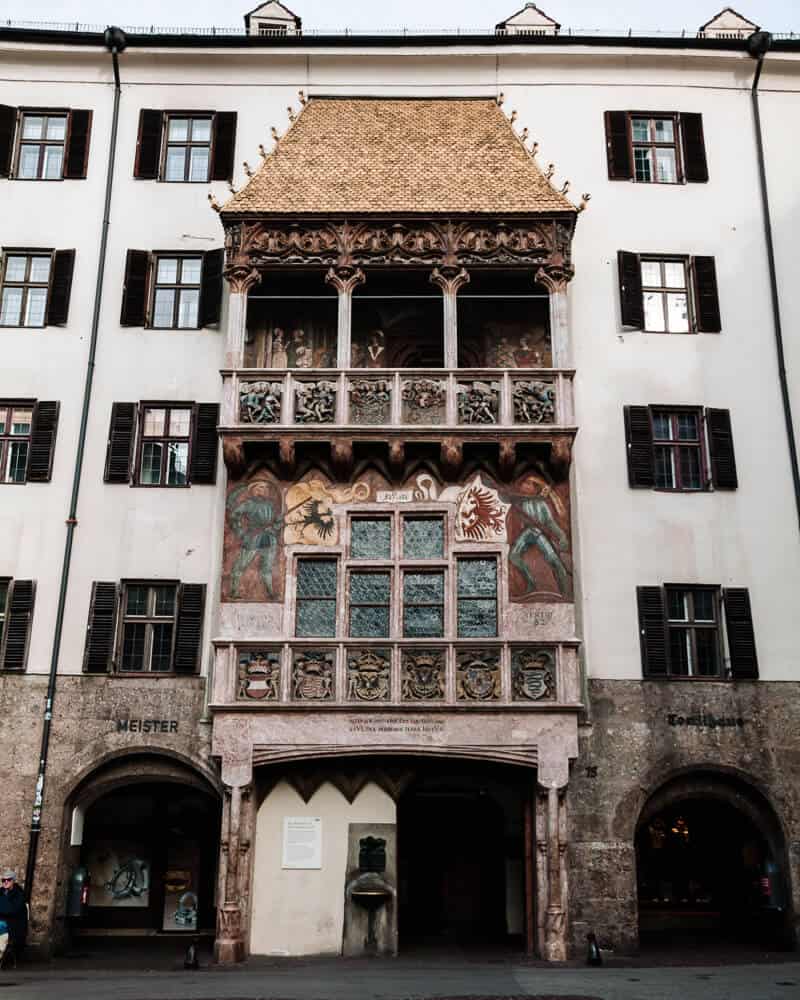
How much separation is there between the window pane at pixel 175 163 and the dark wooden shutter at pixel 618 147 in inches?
381

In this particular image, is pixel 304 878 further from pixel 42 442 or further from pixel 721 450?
pixel 721 450

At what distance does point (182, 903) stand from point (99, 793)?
3.32 m

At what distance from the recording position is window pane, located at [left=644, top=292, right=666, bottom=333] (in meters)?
23.5

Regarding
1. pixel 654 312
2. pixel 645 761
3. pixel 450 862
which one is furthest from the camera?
pixel 450 862

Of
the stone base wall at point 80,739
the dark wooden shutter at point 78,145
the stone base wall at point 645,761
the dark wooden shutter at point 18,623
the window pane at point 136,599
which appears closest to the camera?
the stone base wall at point 645,761

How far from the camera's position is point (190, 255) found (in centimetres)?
2403

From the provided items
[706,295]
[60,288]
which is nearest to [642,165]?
[706,295]

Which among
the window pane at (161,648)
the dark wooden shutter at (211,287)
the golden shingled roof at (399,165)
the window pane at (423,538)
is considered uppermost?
the golden shingled roof at (399,165)

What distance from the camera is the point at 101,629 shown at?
21297 millimetres

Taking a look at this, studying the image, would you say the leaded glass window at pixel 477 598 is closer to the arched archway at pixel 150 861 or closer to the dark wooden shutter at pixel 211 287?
the arched archway at pixel 150 861

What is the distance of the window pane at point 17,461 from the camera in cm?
2244

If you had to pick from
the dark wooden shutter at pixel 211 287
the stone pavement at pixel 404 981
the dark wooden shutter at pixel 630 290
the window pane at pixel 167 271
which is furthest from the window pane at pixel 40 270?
the stone pavement at pixel 404 981

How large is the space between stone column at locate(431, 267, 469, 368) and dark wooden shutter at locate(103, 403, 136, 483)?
262 inches

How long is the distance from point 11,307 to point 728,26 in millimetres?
18418
